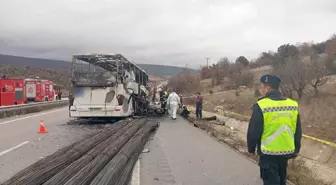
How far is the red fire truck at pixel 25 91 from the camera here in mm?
28844

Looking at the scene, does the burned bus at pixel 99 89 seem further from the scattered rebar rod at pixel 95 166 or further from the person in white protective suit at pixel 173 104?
the scattered rebar rod at pixel 95 166

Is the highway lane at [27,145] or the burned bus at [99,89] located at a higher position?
the burned bus at [99,89]

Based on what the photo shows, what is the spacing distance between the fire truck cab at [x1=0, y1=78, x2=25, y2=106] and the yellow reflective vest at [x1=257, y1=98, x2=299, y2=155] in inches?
1130

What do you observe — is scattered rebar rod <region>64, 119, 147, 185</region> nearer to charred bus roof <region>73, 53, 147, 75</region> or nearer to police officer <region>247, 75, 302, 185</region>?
police officer <region>247, 75, 302, 185</region>

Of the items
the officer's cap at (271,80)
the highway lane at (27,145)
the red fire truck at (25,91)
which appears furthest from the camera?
the red fire truck at (25,91)

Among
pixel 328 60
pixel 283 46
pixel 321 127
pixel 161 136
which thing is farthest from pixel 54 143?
pixel 283 46

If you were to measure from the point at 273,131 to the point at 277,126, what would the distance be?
78 millimetres

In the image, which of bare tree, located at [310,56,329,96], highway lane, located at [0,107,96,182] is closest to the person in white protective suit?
highway lane, located at [0,107,96,182]

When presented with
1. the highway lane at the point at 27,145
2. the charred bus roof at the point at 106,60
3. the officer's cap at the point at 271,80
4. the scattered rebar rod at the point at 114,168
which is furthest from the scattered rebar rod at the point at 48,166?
the charred bus roof at the point at 106,60

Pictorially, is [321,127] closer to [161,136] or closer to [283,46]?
[161,136]

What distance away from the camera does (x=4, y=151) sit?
28.6ft

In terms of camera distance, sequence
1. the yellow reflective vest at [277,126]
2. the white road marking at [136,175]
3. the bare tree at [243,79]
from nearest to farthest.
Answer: the yellow reflective vest at [277,126] < the white road marking at [136,175] < the bare tree at [243,79]

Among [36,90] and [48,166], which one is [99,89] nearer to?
[48,166]

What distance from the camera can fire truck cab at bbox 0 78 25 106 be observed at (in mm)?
28547
